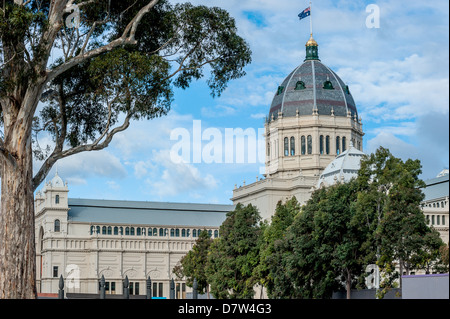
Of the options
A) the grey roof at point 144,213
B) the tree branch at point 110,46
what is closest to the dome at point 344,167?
the grey roof at point 144,213

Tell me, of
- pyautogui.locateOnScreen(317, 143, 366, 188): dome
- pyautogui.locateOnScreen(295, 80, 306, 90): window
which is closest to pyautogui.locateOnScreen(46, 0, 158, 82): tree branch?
pyautogui.locateOnScreen(317, 143, 366, 188): dome

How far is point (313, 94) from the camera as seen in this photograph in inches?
5394

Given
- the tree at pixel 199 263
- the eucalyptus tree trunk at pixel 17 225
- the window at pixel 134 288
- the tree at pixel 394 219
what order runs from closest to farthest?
the eucalyptus tree trunk at pixel 17 225 → the tree at pixel 394 219 → the tree at pixel 199 263 → the window at pixel 134 288

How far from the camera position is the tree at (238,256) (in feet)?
254

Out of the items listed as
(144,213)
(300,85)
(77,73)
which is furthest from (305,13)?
(77,73)

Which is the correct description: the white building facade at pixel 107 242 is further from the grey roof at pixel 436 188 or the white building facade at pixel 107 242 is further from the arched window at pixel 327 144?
the grey roof at pixel 436 188

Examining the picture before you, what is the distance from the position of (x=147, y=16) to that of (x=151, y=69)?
145 inches

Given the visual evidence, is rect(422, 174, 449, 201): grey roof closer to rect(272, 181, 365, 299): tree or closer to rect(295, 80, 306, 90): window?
rect(295, 80, 306, 90): window

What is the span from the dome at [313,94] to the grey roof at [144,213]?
27640 millimetres

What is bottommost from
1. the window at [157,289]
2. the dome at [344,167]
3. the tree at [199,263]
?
the window at [157,289]

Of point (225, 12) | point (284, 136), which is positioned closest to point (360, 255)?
point (225, 12)

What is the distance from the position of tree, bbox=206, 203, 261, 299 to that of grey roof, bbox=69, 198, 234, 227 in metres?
69.4

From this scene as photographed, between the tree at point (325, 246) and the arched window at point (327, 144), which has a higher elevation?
the arched window at point (327, 144)

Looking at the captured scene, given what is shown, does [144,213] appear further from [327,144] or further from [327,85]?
[327,85]
